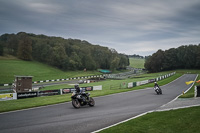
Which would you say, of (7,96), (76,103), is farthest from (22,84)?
(76,103)

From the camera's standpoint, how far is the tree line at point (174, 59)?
107m

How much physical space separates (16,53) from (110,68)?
187 ft

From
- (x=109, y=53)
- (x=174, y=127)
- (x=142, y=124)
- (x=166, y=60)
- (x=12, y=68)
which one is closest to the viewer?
(x=174, y=127)

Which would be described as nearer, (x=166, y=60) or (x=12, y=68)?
(x=12, y=68)

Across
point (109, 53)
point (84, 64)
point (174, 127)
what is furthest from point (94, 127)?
point (109, 53)

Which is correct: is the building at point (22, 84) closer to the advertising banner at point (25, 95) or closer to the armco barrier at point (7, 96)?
the advertising banner at point (25, 95)

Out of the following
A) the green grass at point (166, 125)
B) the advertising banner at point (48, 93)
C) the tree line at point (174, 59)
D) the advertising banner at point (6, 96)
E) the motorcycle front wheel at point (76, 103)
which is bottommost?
the advertising banner at point (48, 93)

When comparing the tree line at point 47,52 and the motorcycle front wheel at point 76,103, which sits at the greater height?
the tree line at point 47,52

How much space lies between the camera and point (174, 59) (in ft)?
368

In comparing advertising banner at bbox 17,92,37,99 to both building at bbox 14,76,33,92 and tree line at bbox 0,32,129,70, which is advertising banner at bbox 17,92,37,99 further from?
tree line at bbox 0,32,129,70

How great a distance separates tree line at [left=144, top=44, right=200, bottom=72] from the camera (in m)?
107

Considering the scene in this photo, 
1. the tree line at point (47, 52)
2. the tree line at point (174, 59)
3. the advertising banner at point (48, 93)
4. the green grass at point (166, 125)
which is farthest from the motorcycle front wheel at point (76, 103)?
the tree line at point (174, 59)

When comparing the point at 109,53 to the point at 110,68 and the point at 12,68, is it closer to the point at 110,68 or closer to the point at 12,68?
the point at 110,68

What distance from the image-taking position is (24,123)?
10047mm
